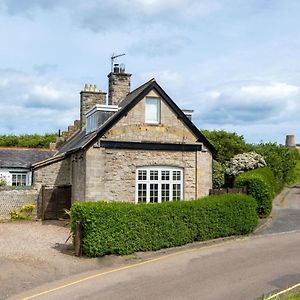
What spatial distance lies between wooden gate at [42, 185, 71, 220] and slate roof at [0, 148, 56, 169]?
442cm

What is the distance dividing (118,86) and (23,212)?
29.8 ft

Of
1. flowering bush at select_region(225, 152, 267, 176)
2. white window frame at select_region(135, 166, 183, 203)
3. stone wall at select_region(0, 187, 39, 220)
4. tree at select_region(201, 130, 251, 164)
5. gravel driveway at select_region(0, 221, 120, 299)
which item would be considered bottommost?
gravel driveway at select_region(0, 221, 120, 299)

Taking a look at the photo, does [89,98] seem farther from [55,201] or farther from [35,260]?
[35,260]

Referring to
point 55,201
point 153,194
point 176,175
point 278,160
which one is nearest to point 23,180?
point 55,201

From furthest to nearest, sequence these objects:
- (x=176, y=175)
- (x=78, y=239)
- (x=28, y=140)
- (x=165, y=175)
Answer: (x=28, y=140) → (x=176, y=175) → (x=165, y=175) → (x=78, y=239)

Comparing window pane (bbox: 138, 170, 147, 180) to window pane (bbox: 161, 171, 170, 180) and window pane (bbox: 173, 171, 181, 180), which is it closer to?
window pane (bbox: 161, 171, 170, 180)

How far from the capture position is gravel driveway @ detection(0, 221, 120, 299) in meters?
14.4

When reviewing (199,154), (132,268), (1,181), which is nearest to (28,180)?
(1,181)

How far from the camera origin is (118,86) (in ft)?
95.0

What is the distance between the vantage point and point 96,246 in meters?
17.1

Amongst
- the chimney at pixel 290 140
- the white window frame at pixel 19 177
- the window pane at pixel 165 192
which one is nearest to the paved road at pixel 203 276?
the window pane at pixel 165 192

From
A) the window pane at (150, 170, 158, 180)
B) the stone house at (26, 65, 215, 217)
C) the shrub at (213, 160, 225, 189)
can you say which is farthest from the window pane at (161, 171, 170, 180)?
the shrub at (213, 160, 225, 189)

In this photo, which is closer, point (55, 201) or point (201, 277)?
point (201, 277)

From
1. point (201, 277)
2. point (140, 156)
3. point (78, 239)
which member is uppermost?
point (140, 156)
